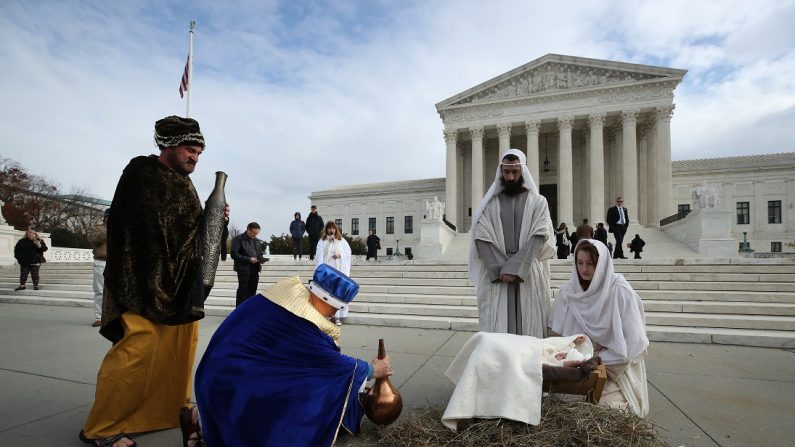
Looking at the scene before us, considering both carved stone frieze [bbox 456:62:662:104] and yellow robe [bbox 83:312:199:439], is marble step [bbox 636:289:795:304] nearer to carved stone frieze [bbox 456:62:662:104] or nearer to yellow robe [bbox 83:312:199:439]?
yellow robe [bbox 83:312:199:439]

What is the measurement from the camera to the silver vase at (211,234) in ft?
8.97

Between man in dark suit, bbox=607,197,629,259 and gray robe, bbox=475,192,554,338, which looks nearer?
gray robe, bbox=475,192,554,338

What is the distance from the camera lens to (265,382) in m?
2.10

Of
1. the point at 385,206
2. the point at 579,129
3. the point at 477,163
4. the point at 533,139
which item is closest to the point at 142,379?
the point at 477,163

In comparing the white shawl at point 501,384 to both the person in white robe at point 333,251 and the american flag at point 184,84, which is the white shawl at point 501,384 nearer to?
the person in white robe at point 333,251

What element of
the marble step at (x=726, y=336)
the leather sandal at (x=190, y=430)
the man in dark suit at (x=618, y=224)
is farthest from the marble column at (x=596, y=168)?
the leather sandal at (x=190, y=430)

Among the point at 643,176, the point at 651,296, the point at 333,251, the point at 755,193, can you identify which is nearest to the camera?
the point at 333,251

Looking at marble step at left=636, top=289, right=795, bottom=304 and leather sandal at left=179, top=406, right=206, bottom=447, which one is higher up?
marble step at left=636, top=289, right=795, bottom=304

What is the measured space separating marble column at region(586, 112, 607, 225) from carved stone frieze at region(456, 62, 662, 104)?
257cm

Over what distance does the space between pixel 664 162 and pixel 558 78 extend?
9.69m

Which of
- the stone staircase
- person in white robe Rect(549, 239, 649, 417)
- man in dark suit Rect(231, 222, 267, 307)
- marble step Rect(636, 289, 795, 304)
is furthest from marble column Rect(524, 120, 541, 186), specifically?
person in white robe Rect(549, 239, 649, 417)

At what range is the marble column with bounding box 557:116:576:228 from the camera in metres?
29.9

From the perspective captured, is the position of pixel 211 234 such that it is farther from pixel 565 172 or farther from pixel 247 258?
pixel 565 172

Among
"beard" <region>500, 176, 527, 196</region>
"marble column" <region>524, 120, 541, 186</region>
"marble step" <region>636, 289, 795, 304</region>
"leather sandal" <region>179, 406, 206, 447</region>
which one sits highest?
"marble column" <region>524, 120, 541, 186</region>
